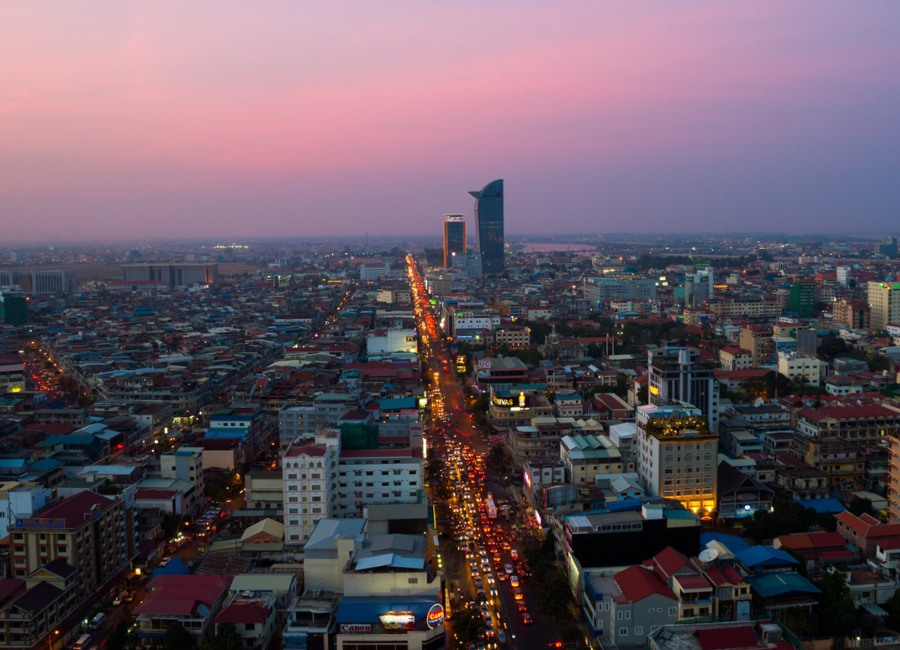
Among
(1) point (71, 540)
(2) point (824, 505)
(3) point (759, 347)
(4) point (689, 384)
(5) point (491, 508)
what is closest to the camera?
(1) point (71, 540)

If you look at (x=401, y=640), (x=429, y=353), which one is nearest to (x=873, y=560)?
(x=401, y=640)

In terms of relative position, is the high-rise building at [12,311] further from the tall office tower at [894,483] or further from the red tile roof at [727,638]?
the red tile roof at [727,638]

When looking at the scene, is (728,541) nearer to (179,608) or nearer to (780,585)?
(780,585)

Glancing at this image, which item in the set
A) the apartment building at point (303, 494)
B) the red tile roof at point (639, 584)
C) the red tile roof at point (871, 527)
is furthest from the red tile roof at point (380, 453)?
the red tile roof at point (871, 527)

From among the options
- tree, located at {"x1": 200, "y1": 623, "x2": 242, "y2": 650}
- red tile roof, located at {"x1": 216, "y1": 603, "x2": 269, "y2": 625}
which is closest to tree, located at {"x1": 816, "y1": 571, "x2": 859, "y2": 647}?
red tile roof, located at {"x1": 216, "y1": 603, "x2": 269, "y2": 625}

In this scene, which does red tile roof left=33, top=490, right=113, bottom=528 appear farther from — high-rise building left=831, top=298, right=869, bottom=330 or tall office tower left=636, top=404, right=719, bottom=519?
high-rise building left=831, top=298, right=869, bottom=330

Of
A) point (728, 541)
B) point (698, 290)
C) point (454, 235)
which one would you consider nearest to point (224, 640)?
point (728, 541)
